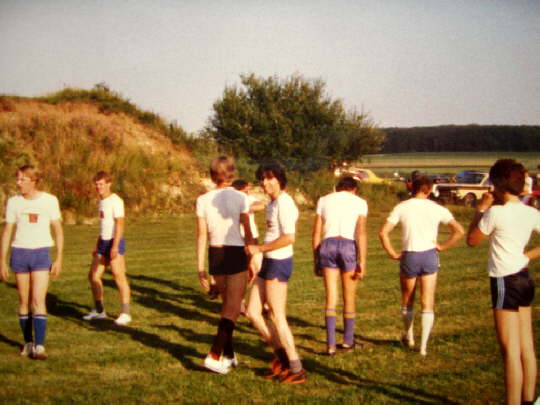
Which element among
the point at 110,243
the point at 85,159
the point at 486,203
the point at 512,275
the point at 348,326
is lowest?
the point at 348,326

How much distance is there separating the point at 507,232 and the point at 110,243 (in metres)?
5.51

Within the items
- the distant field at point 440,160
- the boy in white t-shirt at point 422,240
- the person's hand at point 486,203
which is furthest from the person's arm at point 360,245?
the distant field at point 440,160

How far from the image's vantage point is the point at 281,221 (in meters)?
5.70

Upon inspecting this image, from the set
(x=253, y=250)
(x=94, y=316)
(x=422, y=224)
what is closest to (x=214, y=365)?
(x=253, y=250)

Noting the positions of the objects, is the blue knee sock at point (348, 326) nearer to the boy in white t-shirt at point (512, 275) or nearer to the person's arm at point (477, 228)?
the person's arm at point (477, 228)

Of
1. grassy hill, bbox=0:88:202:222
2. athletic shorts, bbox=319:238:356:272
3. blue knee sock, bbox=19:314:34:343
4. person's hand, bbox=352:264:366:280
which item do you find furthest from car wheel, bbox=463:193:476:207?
blue knee sock, bbox=19:314:34:343

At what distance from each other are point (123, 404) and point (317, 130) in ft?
104

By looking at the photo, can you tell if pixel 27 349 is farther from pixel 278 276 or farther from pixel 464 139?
pixel 464 139

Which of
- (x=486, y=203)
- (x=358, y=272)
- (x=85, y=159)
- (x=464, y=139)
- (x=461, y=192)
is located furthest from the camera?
(x=464, y=139)

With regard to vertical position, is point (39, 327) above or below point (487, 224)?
below

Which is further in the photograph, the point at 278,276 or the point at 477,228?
the point at 278,276

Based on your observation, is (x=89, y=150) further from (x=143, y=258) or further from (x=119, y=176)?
(x=143, y=258)

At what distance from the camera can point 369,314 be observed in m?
8.93

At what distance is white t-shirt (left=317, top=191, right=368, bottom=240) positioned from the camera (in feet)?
22.3
